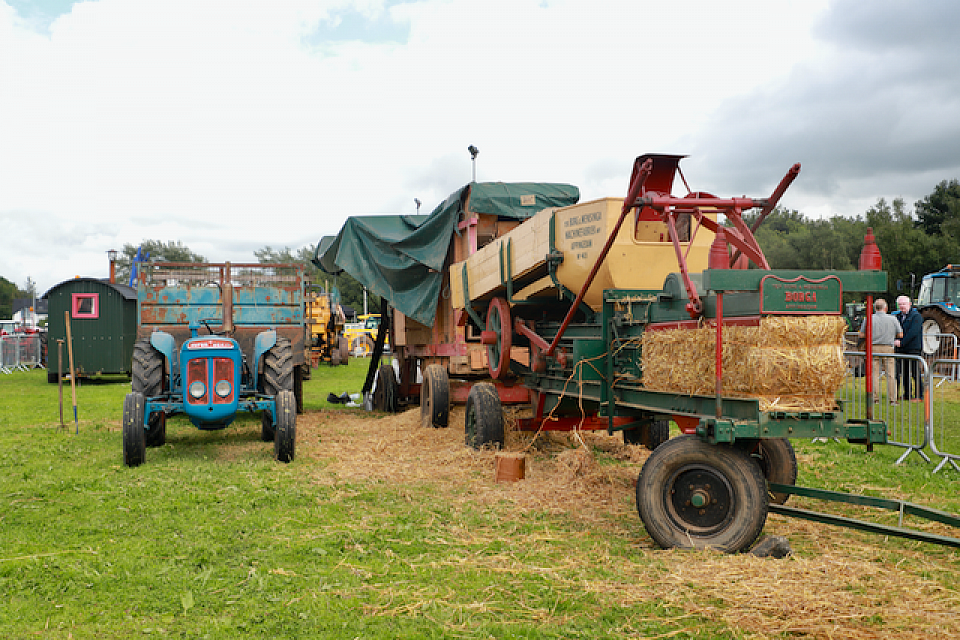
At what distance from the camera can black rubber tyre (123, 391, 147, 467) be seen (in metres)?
7.67

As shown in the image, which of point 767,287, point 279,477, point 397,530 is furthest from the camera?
point 279,477

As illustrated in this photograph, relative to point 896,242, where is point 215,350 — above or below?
below

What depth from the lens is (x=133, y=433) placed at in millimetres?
7664

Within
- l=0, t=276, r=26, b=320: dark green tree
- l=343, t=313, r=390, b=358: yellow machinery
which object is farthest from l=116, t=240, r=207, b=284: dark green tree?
l=343, t=313, r=390, b=358: yellow machinery

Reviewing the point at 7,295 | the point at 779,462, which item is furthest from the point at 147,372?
the point at 7,295

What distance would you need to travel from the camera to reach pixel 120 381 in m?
22.1

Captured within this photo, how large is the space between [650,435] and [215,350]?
5.10 m

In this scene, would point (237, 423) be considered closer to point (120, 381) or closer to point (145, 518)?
point (145, 518)

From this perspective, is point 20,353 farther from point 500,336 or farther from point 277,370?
point 500,336

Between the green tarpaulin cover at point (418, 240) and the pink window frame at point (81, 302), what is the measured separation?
37.2 ft

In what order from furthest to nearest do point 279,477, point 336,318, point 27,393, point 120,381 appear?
point 336,318
point 120,381
point 27,393
point 279,477

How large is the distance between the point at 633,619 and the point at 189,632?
7.27 ft

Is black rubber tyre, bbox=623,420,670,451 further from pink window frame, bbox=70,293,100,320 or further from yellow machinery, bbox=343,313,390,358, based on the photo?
yellow machinery, bbox=343,313,390,358

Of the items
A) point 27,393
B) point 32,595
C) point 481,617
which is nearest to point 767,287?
point 481,617
